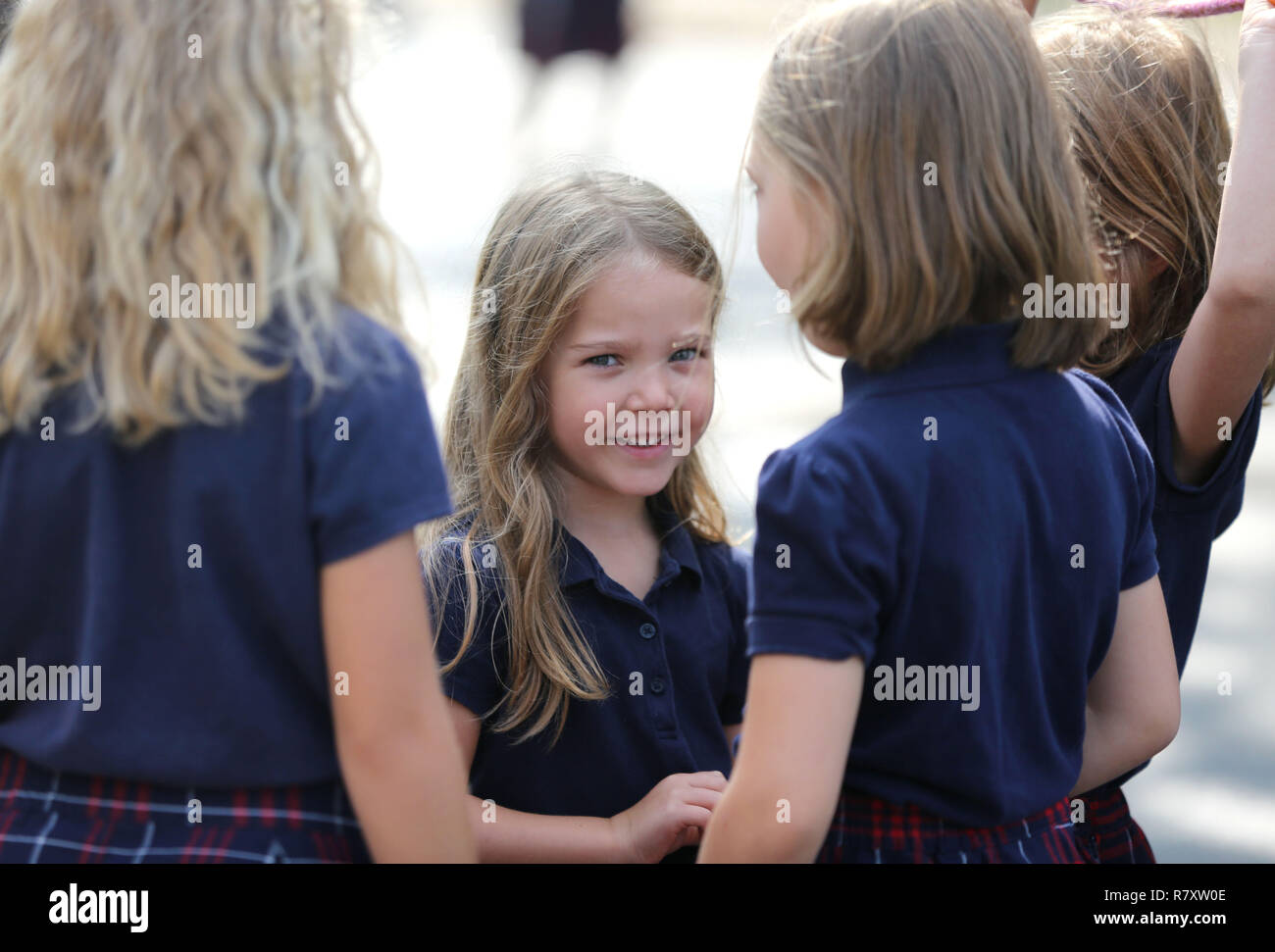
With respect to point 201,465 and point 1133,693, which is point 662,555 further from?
point 201,465

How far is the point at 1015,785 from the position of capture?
143 centimetres

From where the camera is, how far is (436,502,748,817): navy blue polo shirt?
6.25 ft

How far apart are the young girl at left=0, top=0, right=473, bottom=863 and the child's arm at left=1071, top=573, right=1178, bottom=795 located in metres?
0.78

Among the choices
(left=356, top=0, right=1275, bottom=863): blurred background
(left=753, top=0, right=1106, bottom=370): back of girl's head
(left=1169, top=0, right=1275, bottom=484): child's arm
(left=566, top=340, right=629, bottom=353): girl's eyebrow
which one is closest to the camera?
(left=753, top=0, right=1106, bottom=370): back of girl's head

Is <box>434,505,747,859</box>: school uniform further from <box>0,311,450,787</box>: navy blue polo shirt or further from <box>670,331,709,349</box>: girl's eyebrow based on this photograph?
<box>0,311,450,787</box>: navy blue polo shirt

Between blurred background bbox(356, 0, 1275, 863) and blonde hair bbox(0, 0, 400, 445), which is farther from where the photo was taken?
blurred background bbox(356, 0, 1275, 863)

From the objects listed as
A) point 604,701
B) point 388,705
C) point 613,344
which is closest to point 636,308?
point 613,344

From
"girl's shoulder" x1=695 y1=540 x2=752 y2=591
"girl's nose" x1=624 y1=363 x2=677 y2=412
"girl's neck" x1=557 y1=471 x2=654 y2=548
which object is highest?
"girl's nose" x1=624 y1=363 x2=677 y2=412

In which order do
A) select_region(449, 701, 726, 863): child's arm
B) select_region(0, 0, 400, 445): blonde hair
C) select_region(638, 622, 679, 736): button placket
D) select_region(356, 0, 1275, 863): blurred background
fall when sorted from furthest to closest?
select_region(356, 0, 1275, 863): blurred background
select_region(638, 622, 679, 736): button placket
select_region(449, 701, 726, 863): child's arm
select_region(0, 0, 400, 445): blonde hair

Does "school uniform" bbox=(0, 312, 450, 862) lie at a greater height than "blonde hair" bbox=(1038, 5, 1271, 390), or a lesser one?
lesser

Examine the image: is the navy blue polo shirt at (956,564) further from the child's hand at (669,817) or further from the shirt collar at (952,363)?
the child's hand at (669,817)

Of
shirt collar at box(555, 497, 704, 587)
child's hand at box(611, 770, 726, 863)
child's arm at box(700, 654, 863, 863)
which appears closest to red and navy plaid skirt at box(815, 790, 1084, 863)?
child's arm at box(700, 654, 863, 863)

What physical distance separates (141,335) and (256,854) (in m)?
0.50
